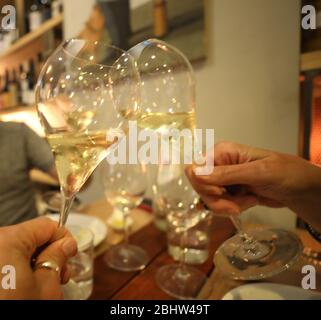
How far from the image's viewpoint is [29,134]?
2.44ft

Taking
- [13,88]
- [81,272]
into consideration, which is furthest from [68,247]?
[13,88]

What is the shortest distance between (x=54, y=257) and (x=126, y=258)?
22cm

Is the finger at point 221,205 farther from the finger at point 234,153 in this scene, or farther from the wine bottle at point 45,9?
the wine bottle at point 45,9

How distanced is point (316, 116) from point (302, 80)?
0.19ft

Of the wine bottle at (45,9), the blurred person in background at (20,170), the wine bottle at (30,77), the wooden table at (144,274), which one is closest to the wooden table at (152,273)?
the wooden table at (144,274)

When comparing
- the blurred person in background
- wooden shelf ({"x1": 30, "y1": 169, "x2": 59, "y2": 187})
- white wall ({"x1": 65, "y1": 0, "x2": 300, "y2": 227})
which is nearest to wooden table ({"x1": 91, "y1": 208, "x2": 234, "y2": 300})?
white wall ({"x1": 65, "y1": 0, "x2": 300, "y2": 227})

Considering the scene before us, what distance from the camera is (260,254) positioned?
1.07ft

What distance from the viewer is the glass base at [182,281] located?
1.29ft

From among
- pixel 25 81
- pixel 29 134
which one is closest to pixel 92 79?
pixel 29 134

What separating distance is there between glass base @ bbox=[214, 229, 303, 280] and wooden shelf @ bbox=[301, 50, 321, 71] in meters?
0.22

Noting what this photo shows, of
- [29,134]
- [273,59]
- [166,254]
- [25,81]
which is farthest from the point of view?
[25,81]

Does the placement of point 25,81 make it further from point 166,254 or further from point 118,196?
point 166,254

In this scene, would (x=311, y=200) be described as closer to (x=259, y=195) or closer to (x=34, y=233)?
(x=259, y=195)

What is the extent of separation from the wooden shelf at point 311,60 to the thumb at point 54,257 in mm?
361
